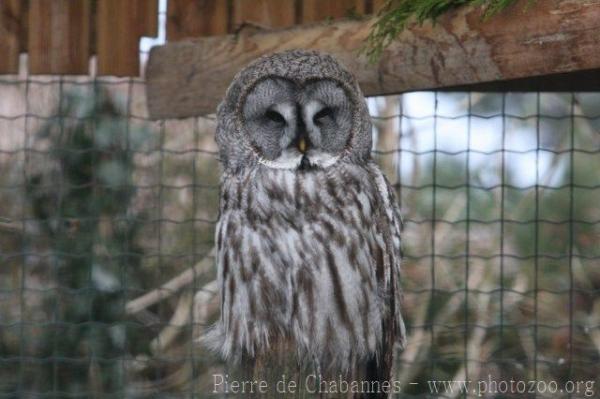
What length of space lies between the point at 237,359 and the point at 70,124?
2469mm

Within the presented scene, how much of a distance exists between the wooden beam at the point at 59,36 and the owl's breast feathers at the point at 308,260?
967 mm

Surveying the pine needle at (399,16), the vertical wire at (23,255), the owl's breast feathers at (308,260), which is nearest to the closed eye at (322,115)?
the owl's breast feathers at (308,260)

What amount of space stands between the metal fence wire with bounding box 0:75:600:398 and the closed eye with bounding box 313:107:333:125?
1.71 m

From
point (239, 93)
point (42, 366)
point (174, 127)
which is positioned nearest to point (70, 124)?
point (174, 127)

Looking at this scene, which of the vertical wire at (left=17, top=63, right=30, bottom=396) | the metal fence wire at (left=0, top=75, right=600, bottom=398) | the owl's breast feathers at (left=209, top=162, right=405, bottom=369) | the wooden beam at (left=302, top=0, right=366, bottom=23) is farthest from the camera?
the metal fence wire at (left=0, top=75, right=600, bottom=398)

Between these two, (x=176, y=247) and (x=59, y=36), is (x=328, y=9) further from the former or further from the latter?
(x=176, y=247)

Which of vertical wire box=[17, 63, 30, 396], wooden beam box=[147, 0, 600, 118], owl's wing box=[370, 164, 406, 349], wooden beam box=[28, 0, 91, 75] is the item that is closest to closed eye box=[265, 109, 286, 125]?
owl's wing box=[370, 164, 406, 349]

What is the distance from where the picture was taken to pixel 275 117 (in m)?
3.01

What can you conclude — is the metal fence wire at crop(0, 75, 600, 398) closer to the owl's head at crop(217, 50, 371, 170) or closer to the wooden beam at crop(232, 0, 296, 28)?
the wooden beam at crop(232, 0, 296, 28)

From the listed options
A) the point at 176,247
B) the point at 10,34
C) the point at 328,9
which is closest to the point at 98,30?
the point at 10,34

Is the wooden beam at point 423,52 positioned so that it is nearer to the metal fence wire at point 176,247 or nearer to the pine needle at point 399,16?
the pine needle at point 399,16

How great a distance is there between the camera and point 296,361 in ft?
8.25

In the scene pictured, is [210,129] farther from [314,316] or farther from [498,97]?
[314,316]

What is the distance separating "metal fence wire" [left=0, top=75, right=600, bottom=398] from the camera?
5.02 meters
